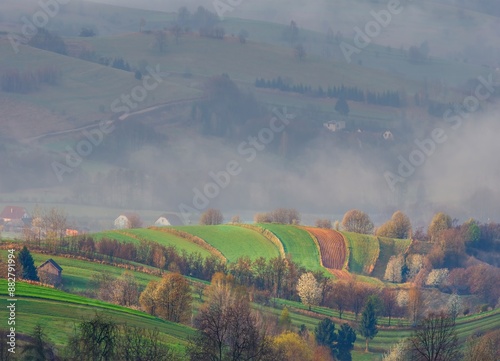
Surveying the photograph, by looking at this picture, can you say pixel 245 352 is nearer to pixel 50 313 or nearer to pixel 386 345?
pixel 50 313

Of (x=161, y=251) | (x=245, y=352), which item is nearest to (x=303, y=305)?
(x=161, y=251)

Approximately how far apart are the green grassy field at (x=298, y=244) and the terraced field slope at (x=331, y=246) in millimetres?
729

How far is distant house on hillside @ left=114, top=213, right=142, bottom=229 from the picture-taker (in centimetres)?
15400

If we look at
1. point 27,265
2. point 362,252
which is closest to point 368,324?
point 27,265

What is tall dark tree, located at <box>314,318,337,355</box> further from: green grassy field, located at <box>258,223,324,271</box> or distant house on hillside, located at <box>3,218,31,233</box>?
distant house on hillside, located at <box>3,218,31,233</box>

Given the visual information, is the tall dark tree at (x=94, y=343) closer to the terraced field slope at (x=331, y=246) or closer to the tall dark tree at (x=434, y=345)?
the tall dark tree at (x=434, y=345)

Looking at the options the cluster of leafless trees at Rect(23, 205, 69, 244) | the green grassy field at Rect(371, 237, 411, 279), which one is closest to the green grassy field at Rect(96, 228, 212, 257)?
the cluster of leafless trees at Rect(23, 205, 69, 244)

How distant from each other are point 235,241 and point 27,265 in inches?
1645

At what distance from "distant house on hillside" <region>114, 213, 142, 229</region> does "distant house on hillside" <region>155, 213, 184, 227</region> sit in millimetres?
4163

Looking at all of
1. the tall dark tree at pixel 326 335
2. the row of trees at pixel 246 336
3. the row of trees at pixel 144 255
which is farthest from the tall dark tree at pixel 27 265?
the tall dark tree at pixel 326 335

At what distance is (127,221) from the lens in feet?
544

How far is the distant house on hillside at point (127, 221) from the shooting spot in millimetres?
154000

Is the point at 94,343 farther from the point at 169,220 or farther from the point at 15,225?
the point at 169,220

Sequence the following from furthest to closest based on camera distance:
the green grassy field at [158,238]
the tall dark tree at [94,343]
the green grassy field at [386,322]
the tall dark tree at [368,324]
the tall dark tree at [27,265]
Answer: the green grassy field at [158,238] < the tall dark tree at [368,324] < the green grassy field at [386,322] < the tall dark tree at [27,265] < the tall dark tree at [94,343]
